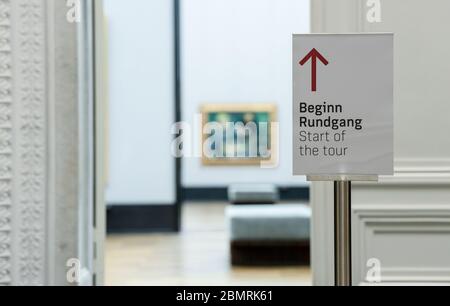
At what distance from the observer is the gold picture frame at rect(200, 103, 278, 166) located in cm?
1139

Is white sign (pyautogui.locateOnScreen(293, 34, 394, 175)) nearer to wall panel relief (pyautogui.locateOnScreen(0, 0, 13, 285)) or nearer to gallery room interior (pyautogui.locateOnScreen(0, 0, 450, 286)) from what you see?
gallery room interior (pyautogui.locateOnScreen(0, 0, 450, 286))

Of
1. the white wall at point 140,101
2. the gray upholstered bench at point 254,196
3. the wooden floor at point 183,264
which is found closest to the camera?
the wooden floor at point 183,264

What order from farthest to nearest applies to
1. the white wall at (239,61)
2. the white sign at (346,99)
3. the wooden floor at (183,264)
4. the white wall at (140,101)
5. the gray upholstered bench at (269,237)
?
the white wall at (239,61), the white wall at (140,101), the gray upholstered bench at (269,237), the wooden floor at (183,264), the white sign at (346,99)

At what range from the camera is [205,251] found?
6.32 metres

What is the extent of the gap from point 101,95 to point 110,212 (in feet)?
13.6

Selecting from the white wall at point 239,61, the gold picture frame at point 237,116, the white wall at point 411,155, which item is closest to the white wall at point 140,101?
the gold picture frame at point 237,116

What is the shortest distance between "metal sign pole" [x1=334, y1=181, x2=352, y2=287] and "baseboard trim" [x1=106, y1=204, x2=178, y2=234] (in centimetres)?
541

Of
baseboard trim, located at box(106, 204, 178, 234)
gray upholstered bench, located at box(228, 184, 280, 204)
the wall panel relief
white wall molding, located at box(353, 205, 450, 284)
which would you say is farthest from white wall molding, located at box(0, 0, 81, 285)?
gray upholstered bench, located at box(228, 184, 280, 204)

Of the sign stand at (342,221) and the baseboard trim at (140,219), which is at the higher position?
the sign stand at (342,221)

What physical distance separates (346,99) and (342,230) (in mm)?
457

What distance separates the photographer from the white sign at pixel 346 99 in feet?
6.87

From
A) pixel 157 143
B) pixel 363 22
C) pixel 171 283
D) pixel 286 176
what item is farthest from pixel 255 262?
pixel 286 176

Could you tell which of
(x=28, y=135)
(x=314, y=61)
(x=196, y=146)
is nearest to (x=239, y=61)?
Result: (x=196, y=146)

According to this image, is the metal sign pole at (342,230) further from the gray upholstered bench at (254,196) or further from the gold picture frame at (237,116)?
the gold picture frame at (237,116)
